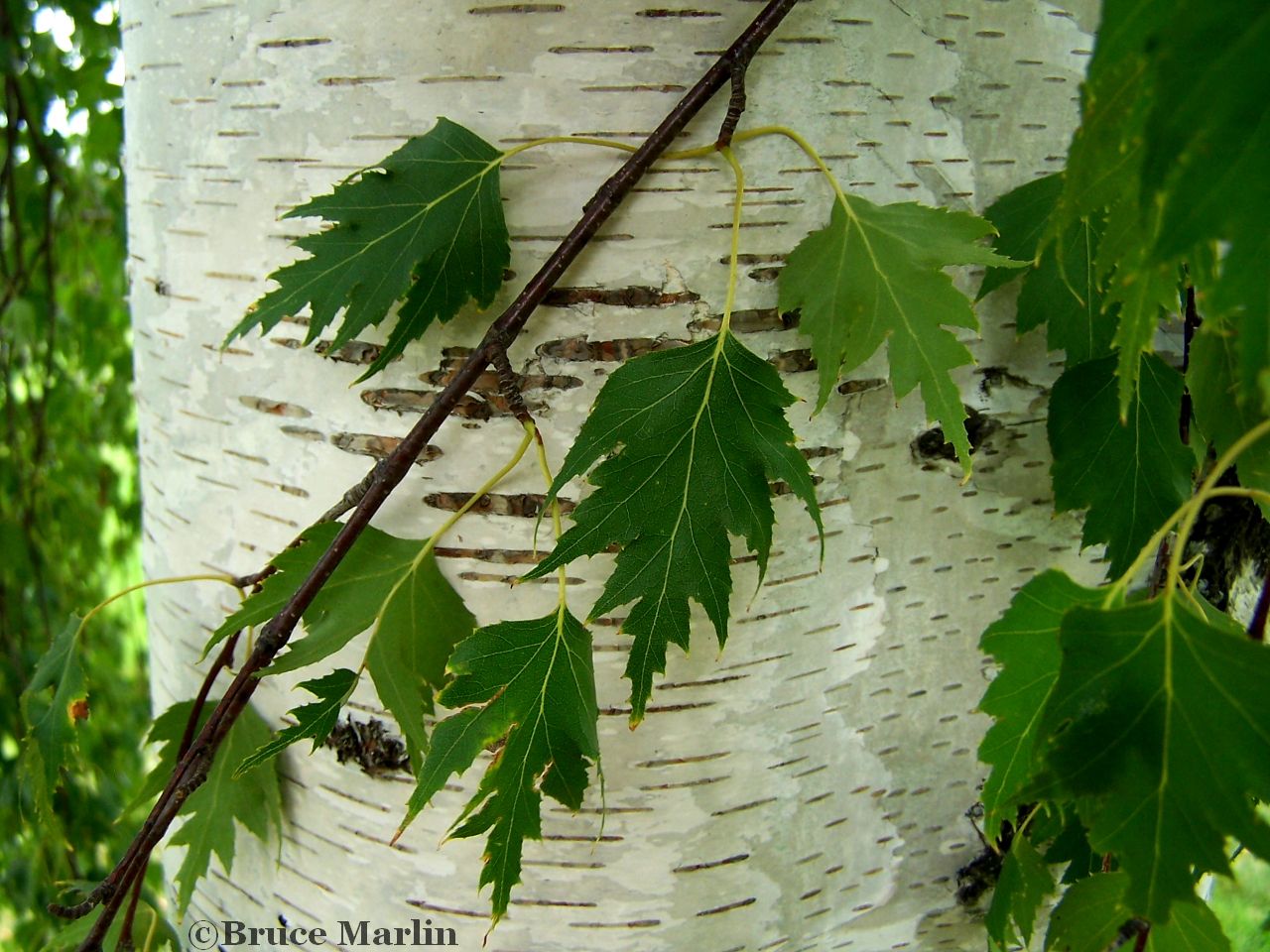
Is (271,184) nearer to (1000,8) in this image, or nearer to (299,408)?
(299,408)

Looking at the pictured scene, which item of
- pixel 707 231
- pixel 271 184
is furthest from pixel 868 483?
pixel 271 184

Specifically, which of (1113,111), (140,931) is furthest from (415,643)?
(1113,111)

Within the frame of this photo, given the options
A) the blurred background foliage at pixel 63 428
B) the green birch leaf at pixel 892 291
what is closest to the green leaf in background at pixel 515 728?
the green birch leaf at pixel 892 291

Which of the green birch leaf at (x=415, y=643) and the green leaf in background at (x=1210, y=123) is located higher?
the green leaf in background at (x=1210, y=123)

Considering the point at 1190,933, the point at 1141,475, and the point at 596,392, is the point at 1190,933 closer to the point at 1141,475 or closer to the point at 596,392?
the point at 1141,475

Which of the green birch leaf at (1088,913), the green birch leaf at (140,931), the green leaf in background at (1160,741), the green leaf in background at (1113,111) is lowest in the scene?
the green birch leaf at (140,931)

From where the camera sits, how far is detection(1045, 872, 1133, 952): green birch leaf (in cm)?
54

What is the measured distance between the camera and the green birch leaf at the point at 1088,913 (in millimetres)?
537

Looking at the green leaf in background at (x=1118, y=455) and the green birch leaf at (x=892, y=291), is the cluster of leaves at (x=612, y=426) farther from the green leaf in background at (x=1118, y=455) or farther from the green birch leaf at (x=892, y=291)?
the green leaf in background at (x=1118, y=455)

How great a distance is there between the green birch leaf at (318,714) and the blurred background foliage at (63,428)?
925 millimetres

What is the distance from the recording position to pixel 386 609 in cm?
61

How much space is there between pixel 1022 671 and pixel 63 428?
1942 millimetres

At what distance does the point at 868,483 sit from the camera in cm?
64

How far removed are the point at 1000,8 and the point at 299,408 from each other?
1.80ft
